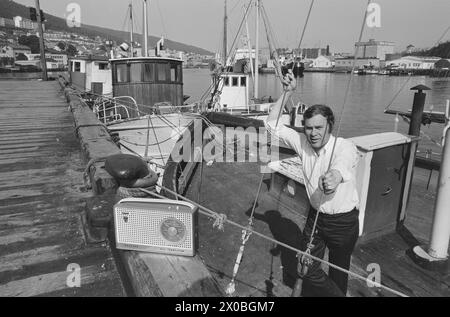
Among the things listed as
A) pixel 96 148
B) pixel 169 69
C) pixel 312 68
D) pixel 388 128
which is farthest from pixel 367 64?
pixel 96 148

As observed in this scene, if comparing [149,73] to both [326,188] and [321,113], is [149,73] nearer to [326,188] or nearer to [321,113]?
[321,113]

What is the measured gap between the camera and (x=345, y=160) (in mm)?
2957

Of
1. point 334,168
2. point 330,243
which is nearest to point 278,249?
point 330,243

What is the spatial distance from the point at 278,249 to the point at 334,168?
2578mm

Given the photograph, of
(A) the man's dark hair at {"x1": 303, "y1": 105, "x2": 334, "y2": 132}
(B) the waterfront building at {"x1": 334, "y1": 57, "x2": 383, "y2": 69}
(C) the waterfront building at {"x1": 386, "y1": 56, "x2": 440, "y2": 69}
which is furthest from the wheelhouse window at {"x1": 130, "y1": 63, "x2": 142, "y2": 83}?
(B) the waterfront building at {"x1": 334, "y1": 57, "x2": 383, "y2": 69}

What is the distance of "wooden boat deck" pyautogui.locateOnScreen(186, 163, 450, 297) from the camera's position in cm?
426

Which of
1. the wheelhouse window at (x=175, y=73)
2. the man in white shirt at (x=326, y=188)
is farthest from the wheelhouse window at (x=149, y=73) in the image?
the man in white shirt at (x=326, y=188)

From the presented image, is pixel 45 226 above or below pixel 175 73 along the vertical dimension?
below

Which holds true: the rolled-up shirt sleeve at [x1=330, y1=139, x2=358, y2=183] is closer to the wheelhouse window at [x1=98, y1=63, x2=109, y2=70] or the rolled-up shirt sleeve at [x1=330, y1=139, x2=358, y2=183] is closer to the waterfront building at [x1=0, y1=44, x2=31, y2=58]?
the wheelhouse window at [x1=98, y1=63, x2=109, y2=70]

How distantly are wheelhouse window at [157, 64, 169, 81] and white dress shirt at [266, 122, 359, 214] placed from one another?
46.5 ft


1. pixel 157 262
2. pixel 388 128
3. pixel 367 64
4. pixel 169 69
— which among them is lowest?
pixel 388 128

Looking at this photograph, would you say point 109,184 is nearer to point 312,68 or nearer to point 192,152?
point 192,152
